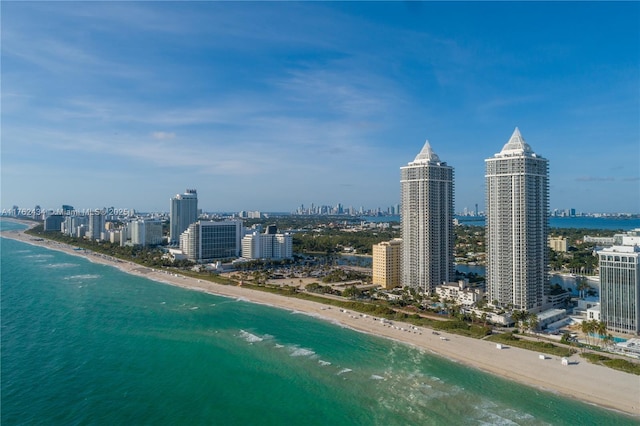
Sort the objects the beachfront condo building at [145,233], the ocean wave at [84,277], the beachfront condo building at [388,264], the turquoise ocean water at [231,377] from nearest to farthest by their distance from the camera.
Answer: the turquoise ocean water at [231,377] < the beachfront condo building at [388,264] < the ocean wave at [84,277] < the beachfront condo building at [145,233]

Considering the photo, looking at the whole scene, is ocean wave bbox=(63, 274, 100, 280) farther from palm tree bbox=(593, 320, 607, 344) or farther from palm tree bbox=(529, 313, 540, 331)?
palm tree bbox=(593, 320, 607, 344)

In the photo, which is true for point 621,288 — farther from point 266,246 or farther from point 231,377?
point 266,246

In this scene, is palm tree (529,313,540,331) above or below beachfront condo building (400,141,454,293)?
below

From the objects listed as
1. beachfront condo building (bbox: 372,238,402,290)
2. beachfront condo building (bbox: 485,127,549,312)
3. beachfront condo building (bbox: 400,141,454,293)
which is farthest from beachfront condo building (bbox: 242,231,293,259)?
beachfront condo building (bbox: 485,127,549,312)

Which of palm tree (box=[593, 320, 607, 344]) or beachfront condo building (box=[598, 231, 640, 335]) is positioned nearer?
palm tree (box=[593, 320, 607, 344])

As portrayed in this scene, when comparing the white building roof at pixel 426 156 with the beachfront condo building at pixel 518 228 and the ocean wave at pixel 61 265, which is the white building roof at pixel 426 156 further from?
the ocean wave at pixel 61 265

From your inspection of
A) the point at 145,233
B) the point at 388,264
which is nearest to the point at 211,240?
the point at 145,233

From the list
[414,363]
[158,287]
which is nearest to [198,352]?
[414,363]

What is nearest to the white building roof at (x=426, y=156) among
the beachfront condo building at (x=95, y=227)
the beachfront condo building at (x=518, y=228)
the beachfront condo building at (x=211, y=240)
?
the beachfront condo building at (x=518, y=228)
